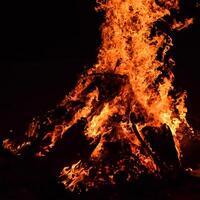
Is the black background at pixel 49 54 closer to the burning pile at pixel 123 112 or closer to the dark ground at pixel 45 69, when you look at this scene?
the dark ground at pixel 45 69

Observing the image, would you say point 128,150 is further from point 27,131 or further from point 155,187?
point 27,131

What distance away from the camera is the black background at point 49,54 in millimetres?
7863

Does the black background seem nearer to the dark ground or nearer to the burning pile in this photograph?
the dark ground

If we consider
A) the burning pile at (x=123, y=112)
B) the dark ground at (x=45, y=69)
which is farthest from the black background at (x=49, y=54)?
the burning pile at (x=123, y=112)

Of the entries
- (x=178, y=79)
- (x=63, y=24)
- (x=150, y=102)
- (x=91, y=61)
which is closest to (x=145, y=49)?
(x=150, y=102)

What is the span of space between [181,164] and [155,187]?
0.57m

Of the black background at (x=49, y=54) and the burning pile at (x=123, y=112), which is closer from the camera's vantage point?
the burning pile at (x=123, y=112)

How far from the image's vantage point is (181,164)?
5125 millimetres

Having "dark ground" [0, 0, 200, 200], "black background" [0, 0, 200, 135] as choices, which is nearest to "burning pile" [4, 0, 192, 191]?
"dark ground" [0, 0, 200, 200]

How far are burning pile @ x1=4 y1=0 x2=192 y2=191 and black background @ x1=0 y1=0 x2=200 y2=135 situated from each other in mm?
1780

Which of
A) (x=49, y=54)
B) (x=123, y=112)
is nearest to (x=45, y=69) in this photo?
(x=49, y=54)

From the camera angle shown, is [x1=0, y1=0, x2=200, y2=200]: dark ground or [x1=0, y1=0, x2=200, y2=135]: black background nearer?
[x1=0, y1=0, x2=200, y2=200]: dark ground

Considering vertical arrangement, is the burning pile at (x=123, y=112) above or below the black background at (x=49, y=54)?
below

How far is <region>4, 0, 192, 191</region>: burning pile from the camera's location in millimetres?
4785
